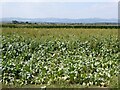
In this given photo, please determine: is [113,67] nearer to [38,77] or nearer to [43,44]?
[38,77]

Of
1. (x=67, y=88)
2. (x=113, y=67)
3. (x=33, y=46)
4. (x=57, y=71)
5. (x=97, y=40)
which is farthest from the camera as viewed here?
(x=97, y=40)

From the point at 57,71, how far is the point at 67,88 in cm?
130

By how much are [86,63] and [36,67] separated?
1099 millimetres

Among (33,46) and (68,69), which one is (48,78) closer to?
(68,69)

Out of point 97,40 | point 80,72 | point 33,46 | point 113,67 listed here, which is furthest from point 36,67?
point 97,40

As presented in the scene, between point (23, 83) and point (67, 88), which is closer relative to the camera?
point (67, 88)

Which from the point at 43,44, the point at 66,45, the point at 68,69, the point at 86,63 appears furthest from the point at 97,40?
the point at 68,69

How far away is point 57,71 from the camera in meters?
5.81

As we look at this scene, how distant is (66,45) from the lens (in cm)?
946

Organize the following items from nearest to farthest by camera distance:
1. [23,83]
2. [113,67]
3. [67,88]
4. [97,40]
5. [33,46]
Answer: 1. [67,88]
2. [23,83]
3. [113,67]
4. [33,46]
5. [97,40]

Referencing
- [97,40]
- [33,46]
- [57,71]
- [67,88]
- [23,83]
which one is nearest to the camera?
[67,88]

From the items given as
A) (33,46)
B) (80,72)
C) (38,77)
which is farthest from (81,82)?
(33,46)

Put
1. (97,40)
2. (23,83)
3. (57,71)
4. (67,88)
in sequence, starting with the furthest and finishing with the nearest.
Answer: (97,40), (57,71), (23,83), (67,88)

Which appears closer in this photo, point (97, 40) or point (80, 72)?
point (80, 72)
